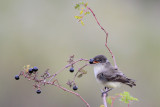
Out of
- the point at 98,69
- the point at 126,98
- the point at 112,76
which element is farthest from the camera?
the point at 98,69

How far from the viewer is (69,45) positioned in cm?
1160

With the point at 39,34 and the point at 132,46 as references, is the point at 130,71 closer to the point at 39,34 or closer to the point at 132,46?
the point at 132,46

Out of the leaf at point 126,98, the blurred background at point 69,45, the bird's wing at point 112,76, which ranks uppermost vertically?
the blurred background at point 69,45

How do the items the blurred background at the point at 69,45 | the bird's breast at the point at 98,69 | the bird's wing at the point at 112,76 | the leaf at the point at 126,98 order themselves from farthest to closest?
the blurred background at the point at 69,45 → the bird's breast at the point at 98,69 → the bird's wing at the point at 112,76 → the leaf at the point at 126,98

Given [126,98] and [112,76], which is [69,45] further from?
[126,98]

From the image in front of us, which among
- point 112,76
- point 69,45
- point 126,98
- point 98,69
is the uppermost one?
point 69,45

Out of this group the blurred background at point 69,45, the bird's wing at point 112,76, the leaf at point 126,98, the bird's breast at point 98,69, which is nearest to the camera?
the leaf at point 126,98

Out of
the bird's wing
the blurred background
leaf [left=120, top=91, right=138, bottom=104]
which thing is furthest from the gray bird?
the blurred background

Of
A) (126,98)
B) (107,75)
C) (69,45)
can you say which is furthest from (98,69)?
(69,45)

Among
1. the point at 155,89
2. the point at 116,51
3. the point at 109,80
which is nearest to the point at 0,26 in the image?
the point at 116,51

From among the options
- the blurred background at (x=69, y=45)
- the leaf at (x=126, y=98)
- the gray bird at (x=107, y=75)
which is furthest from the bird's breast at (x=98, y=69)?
the blurred background at (x=69, y=45)

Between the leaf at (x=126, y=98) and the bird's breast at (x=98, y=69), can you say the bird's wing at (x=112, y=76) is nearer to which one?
the bird's breast at (x=98, y=69)

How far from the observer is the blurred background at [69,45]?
33.3 feet

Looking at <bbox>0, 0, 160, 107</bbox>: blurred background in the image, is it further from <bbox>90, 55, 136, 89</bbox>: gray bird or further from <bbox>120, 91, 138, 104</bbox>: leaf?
<bbox>120, 91, 138, 104</bbox>: leaf
